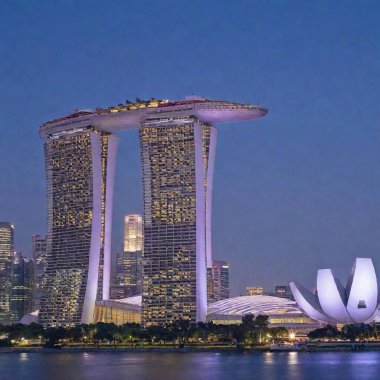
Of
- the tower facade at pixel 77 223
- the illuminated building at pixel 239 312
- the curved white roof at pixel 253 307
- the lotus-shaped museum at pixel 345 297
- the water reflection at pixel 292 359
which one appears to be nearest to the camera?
the water reflection at pixel 292 359

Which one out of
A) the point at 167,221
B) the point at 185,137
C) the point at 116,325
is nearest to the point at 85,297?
the point at 116,325

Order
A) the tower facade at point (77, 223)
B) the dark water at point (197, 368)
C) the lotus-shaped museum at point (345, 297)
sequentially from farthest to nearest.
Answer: the tower facade at point (77, 223) → the lotus-shaped museum at point (345, 297) → the dark water at point (197, 368)

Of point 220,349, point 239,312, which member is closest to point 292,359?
point 220,349

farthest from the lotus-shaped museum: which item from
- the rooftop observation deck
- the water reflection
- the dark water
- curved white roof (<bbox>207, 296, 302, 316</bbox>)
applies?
the rooftop observation deck

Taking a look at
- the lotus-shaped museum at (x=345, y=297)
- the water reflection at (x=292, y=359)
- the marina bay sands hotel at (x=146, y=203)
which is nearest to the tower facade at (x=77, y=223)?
the marina bay sands hotel at (x=146, y=203)

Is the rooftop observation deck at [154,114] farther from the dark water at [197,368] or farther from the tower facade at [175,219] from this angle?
the dark water at [197,368]

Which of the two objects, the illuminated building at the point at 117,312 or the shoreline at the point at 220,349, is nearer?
the shoreline at the point at 220,349

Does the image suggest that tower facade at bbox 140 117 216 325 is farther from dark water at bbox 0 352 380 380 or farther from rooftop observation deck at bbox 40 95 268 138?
dark water at bbox 0 352 380 380
